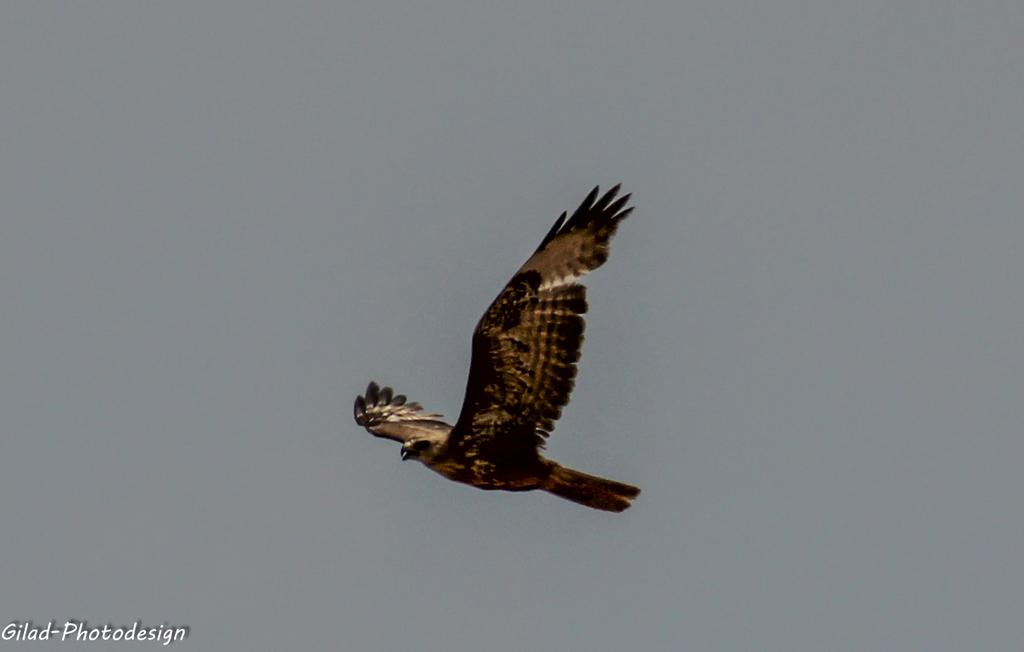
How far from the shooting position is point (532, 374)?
12758mm

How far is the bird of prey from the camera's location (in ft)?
41.7

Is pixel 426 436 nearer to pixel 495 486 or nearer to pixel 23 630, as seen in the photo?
pixel 495 486

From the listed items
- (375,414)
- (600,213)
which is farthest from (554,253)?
(375,414)

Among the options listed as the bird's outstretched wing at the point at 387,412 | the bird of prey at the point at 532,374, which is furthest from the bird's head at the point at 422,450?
the bird's outstretched wing at the point at 387,412

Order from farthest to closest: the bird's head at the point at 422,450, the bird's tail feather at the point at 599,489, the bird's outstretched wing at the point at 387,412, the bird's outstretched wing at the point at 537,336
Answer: the bird's outstretched wing at the point at 387,412
the bird's head at the point at 422,450
the bird's tail feather at the point at 599,489
the bird's outstretched wing at the point at 537,336

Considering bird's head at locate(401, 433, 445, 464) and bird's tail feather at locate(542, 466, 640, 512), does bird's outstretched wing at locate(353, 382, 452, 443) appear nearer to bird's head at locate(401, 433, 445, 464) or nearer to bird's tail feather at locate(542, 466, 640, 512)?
bird's head at locate(401, 433, 445, 464)

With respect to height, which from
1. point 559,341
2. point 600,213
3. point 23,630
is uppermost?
point 600,213

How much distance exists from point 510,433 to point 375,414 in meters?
3.61

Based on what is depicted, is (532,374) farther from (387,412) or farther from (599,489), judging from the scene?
(387,412)

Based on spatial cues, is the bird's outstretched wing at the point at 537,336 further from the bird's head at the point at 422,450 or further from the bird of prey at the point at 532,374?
the bird's head at the point at 422,450

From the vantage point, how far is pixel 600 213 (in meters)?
13.0

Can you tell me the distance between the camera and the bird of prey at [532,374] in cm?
1270

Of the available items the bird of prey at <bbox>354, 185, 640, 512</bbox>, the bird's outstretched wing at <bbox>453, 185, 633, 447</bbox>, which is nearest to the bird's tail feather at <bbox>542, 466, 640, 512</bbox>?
the bird of prey at <bbox>354, 185, 640, 512</bbox>

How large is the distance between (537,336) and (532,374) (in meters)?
0.27
